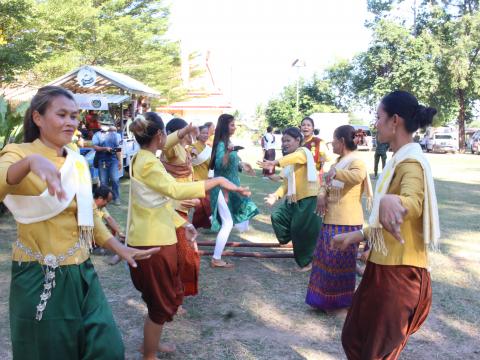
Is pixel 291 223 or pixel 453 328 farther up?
pixel 291 223

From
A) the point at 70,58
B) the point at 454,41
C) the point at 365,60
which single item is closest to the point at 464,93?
the point at 454,41

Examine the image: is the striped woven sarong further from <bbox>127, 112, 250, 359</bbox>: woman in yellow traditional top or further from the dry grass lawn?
<bbox>127, 112, 250, 359</bbox>: woman in yellow traditional top

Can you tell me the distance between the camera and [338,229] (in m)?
4.23

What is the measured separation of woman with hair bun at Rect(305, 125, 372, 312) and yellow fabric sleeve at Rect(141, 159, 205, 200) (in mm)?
1748

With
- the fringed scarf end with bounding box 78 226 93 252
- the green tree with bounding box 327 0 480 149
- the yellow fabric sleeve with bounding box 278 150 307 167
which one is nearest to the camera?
the fringed scarf end with bounding box 78 226 93 252

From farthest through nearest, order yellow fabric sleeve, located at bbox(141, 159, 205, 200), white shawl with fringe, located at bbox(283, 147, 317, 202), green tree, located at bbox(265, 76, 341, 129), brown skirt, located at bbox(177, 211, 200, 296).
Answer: green tree, located at bbox(265, 76, 341, 129), white shawl with fringe, located at bbox(283, 147, 317, 202), brown skirt, located at bbox(177, 211, 200, 296), yellow fabric sleeve, located at bbox(141, 159, 205, 200)

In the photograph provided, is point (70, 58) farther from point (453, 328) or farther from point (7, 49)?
point (453, 328)

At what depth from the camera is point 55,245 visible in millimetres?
2244

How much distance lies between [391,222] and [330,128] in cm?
3371

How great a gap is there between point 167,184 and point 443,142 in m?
31.7

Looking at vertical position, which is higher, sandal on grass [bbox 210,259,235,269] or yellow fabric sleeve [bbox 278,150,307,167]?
yellow fabric sleeve [bbox 278,150,307,167]

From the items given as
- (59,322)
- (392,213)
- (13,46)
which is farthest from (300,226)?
(13,46)

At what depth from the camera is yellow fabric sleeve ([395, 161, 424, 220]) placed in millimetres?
2211

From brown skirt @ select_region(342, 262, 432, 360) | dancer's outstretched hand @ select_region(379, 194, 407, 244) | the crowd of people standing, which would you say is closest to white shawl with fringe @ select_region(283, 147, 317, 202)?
the crowd of people standing
